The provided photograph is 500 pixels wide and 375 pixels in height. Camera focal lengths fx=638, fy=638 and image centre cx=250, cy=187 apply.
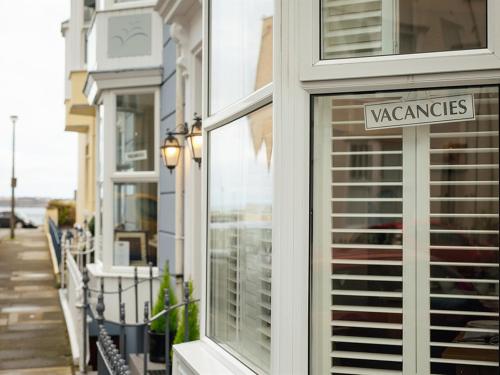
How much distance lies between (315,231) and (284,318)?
36cm

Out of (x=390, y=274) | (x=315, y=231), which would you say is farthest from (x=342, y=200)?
(x=390, y=274)

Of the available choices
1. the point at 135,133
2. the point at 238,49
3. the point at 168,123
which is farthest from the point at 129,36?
the point at 238,49

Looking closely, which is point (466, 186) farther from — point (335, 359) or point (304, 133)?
point (335, 359)

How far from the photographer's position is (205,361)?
320 cm

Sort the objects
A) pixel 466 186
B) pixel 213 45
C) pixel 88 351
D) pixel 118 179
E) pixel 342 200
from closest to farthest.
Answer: pixel 466 186 → pixel 342 200 → pixel 213 45 → pixel 88 351 → pixel 118 179

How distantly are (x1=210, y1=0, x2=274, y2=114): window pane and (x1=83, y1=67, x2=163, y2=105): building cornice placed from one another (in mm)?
4385

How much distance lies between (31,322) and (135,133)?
4.70 m

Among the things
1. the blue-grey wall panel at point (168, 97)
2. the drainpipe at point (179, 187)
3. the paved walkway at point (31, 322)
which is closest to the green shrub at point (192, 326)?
the drainpipe at point (179, 187)

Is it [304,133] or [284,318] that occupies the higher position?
[304,133]

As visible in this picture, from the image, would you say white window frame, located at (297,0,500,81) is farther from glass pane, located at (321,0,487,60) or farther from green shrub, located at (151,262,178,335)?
green shrub, located at (151,262,178,335)

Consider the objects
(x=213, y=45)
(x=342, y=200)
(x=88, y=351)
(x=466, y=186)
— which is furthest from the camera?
(x=88, y=351)

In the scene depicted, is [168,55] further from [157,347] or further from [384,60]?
[384,60]

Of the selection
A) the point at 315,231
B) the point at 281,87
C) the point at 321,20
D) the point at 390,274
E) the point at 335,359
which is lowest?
the point at 335,359

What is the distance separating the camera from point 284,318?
2.49m
